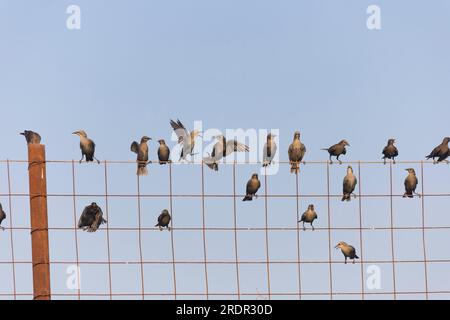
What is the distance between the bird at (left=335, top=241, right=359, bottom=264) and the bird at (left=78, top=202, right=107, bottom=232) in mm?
3502

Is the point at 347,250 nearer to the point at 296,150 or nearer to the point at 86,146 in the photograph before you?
the point at 296,150

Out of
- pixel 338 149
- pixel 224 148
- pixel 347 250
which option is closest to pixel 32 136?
pixel 224 148

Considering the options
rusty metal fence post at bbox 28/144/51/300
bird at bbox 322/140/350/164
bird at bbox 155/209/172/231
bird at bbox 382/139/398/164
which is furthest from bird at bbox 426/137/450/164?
rusty metal fence post at bbox 28/144/51/300

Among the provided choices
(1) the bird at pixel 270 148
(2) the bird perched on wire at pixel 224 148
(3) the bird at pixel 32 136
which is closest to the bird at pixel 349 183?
(1) the bird at pixel 270 148

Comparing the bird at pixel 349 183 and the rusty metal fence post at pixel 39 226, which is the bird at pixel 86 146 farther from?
the bird at pixel 349 183

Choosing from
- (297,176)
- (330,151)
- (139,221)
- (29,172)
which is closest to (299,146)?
(330,151)

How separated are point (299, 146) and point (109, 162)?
4404mm

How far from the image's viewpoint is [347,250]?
1186cm

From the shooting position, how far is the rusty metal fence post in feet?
32.2

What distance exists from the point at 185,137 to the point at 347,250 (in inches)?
127
